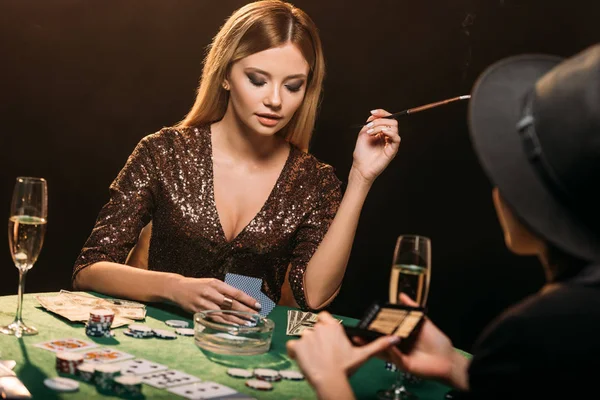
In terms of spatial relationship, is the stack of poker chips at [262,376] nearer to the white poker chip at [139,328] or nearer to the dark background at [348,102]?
the white poker chip at [139,328]

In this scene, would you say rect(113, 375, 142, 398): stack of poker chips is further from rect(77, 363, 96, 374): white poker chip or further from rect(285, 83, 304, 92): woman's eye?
rect(285, 83, 304, 92): woman's eye

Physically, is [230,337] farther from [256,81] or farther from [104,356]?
[256,81]

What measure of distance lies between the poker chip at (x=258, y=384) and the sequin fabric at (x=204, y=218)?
4.48ft

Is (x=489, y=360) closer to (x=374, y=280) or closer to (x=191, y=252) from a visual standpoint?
(x=191, y=252)

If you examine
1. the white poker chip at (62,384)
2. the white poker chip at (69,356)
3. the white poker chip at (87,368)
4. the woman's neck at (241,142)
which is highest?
the woman's neck at (241,142)

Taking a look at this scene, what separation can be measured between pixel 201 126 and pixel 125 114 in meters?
1.35

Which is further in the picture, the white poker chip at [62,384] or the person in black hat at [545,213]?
the white poker chip at [62,384]

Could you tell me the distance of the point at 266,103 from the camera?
10.0 ft

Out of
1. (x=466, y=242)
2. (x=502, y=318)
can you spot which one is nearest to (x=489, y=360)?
(x=502, y=318)

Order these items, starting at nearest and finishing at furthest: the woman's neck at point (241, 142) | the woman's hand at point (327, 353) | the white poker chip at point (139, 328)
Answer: the woman's hand at point (327, 353), the white poker chip at point (139, 328), the woman's neck at point (241, 142)

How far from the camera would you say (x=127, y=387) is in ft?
5.25

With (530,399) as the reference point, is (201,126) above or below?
above

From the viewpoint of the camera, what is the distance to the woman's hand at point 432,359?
70.7 inches

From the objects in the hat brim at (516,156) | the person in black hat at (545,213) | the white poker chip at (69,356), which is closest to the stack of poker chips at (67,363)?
the white poker chip at (69,356)
